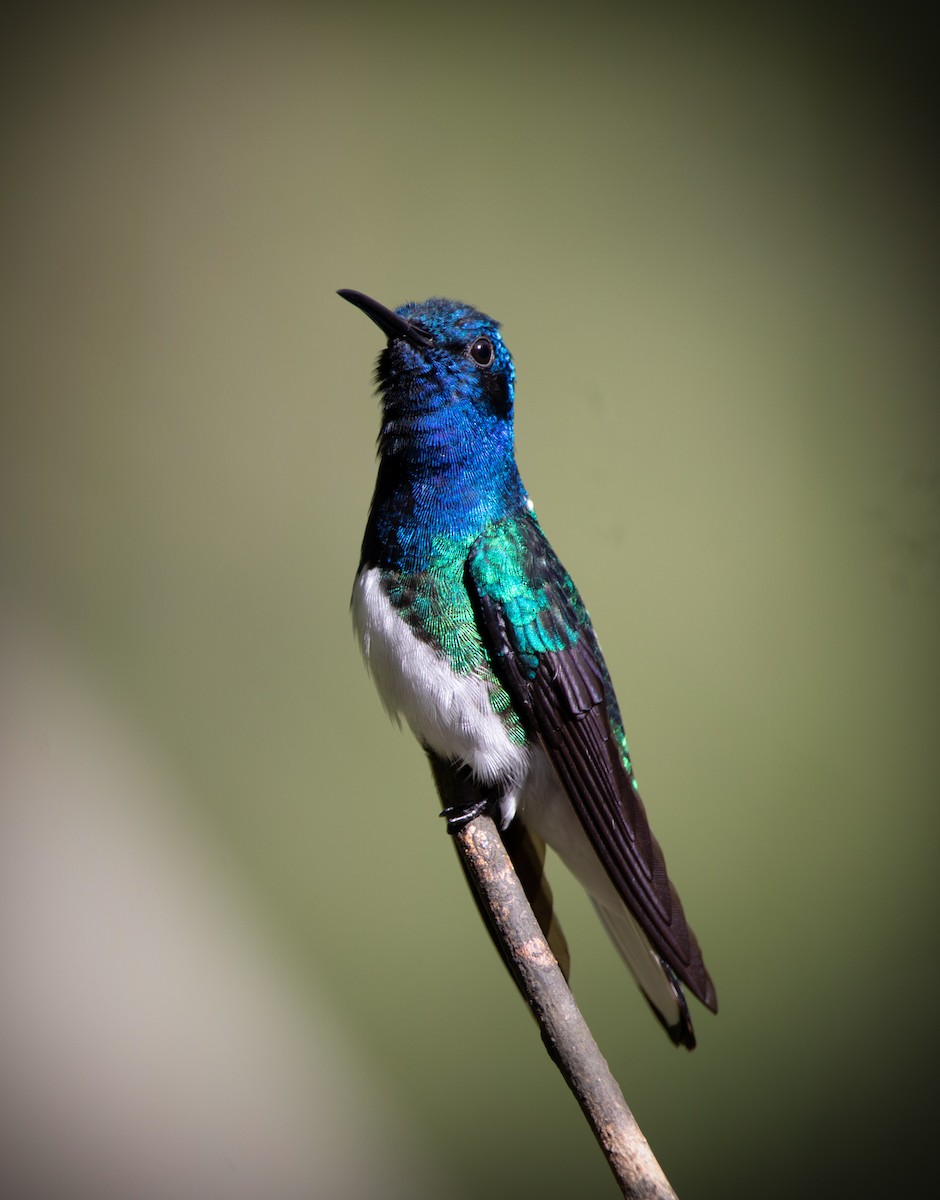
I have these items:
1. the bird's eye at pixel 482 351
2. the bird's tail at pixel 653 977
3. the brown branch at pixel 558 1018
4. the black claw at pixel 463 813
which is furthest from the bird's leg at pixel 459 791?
the bird's eye at pixel 482 351

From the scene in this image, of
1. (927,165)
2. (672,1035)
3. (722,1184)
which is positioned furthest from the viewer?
(927,165)

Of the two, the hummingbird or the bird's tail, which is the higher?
the hummingbird

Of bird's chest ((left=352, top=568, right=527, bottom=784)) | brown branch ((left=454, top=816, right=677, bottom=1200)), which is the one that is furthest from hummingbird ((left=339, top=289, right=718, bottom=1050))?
brown branch ((left=454, top=816, right=677, bottom=1200))

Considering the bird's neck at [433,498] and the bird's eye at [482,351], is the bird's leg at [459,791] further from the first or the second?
the bird's eye at [482,351]

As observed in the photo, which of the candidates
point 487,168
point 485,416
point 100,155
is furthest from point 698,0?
point 485,416

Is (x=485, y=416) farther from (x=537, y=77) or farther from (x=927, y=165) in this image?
(x=927, y=165)

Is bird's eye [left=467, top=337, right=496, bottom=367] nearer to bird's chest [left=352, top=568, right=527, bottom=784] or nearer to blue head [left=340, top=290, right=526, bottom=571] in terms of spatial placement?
blue head [left=340, top=290, right=526, bottom=571]

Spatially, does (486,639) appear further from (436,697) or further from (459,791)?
(459,791)

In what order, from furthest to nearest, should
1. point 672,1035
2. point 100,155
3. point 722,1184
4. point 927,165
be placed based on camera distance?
point 927,165 < point 100,155 < point 722,1184 < point 672,1035
